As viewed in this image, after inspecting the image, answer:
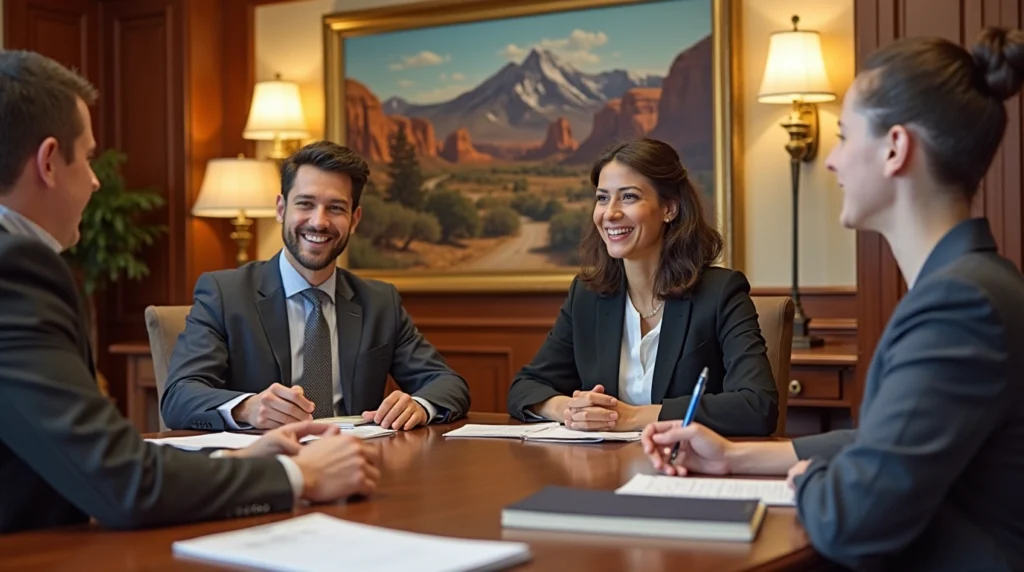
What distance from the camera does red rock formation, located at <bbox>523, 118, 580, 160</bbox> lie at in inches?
204

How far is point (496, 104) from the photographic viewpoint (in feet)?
17.6

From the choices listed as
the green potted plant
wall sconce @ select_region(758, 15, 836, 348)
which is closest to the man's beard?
wall sconce @ select_region(758, 15, 836, 348)

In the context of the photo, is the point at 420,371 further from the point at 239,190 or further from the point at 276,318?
the point at 239,190

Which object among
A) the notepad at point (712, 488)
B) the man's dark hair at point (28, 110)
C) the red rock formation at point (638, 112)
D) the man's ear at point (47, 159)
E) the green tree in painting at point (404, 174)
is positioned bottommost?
the notepad at point (712, 488)

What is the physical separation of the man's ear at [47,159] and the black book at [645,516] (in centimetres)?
81

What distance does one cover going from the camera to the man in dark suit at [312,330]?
2898 mm

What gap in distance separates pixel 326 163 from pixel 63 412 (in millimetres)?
1754

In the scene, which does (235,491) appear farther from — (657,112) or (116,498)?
(657,112)

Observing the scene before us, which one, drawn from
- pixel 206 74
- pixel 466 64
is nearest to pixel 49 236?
pixel 466 64

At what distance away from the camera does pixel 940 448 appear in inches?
57.6

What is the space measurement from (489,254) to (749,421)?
2893mm

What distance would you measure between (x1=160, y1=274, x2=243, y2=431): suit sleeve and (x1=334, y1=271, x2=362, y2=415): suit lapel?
1.00 feet

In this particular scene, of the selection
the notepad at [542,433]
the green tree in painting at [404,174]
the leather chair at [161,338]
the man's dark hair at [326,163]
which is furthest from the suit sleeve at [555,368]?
the green tree in painting at [404,174]

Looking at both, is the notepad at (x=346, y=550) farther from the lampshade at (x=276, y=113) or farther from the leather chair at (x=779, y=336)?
the lampshade at (x=276, y=113)
